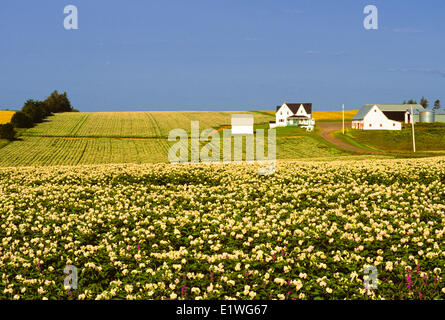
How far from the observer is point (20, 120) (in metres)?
88.4

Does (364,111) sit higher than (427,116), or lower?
lower

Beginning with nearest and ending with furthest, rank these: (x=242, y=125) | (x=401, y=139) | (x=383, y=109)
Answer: (x=401, y=139) < (x=242, y=125) < (x=383, y=109)

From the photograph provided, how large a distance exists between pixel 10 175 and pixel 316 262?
75.6 ft

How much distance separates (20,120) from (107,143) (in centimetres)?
2798

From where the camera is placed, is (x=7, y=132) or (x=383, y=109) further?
(x=383, y=109)

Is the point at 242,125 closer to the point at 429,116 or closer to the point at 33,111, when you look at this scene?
the point at 33,111

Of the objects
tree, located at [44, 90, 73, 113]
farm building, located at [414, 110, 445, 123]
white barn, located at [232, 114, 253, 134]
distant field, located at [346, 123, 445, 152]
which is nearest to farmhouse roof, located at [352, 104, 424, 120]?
farm building, located at [414, 110, 445, 123]

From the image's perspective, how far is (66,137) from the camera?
8044cm

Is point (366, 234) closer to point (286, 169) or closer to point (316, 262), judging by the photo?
point (316, 262)

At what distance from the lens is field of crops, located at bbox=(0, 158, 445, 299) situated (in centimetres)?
996

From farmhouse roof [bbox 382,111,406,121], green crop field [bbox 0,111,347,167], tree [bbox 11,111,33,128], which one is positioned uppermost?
farmhouse roof [bbox 382,111,406,121]

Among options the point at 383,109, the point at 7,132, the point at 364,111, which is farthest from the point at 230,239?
the point at 383,109

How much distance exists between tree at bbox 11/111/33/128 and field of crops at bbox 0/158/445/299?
74.4m

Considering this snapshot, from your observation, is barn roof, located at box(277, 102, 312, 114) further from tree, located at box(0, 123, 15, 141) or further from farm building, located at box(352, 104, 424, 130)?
tree, located at box(0, 123, 15, 141)
